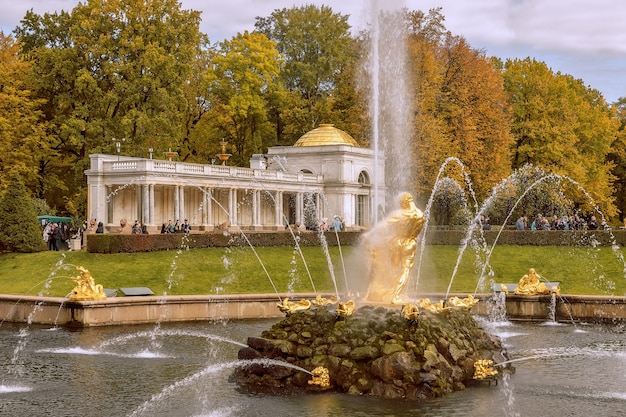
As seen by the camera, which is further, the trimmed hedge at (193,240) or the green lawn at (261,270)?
the trimmed hedge at (193,240)

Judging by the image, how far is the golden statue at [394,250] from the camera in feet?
69.3

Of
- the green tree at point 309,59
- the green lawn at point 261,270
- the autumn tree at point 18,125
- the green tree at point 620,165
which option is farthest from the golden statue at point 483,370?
the green tree at point 620,165

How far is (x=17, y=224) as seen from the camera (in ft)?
148

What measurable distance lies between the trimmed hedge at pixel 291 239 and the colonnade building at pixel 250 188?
3.47 m

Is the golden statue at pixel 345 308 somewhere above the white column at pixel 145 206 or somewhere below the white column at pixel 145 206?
below

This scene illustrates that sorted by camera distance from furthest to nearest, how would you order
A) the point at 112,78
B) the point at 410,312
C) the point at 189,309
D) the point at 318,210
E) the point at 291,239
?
1. the point at 318,210
2. the point at 112,78
3. the point at 291,239
4. the point at 189,309
5. the point at 410,312

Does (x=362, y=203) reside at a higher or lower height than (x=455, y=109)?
lower

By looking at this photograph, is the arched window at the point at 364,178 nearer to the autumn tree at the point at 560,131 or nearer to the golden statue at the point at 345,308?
the autumn tree at the point at 560,131

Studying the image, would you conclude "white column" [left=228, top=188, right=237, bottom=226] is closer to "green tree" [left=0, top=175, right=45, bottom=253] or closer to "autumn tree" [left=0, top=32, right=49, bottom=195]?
"autumn tree" [left=0, top=32, right=49, bottom=195]

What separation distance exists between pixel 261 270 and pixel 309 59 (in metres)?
43.9

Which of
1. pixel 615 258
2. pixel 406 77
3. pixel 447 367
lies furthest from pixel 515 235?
pixel 447 367

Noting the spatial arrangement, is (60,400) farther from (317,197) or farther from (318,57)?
(318,57)

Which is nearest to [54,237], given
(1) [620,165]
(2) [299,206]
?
(2) [299,206]

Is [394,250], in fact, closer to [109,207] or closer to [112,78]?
[109,207]
